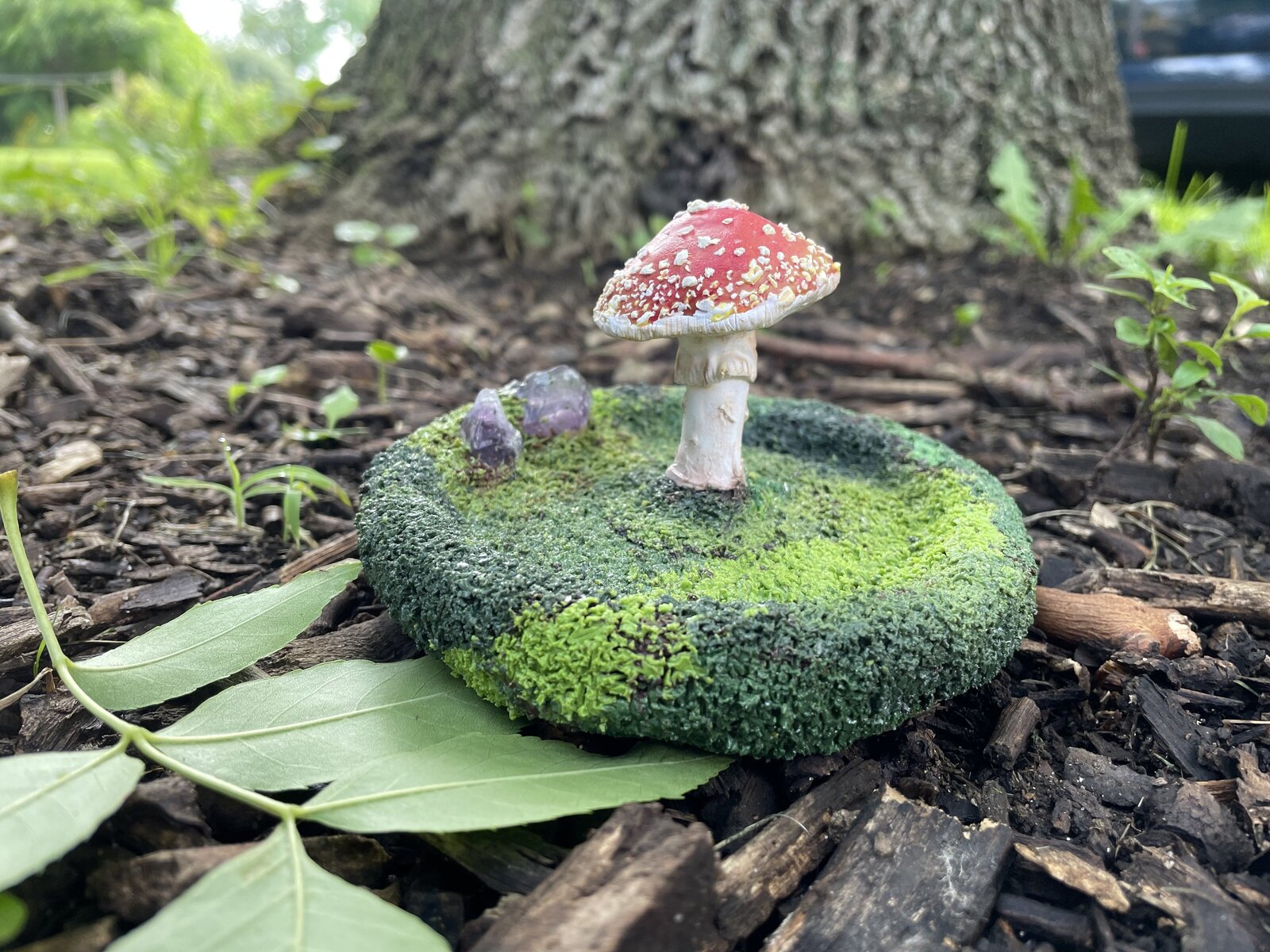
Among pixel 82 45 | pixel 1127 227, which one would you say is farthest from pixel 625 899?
pixel 82 45

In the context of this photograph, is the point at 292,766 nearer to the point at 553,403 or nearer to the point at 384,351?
the point at 553,403

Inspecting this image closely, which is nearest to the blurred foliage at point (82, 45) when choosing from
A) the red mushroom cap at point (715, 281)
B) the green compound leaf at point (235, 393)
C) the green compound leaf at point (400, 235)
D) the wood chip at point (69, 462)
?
the green compound leaf at point (400, 235)

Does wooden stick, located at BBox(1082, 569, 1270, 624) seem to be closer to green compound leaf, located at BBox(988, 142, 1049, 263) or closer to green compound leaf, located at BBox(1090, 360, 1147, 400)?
green compound leaf, located at BBox(1090, 360, 1147, 400)

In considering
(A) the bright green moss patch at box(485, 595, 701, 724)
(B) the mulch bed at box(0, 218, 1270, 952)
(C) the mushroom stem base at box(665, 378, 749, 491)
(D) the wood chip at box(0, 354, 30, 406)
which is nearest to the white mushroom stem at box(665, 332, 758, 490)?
(C) the mushroom stem base at box(665, 378, 749, 491)

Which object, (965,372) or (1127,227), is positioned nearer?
(965,372)

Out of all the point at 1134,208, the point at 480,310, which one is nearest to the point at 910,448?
the point at 480,310

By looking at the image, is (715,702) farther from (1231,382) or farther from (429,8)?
(429,8)

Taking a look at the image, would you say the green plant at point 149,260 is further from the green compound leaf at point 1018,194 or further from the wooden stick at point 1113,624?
the green compound leaf at point 1018,194
